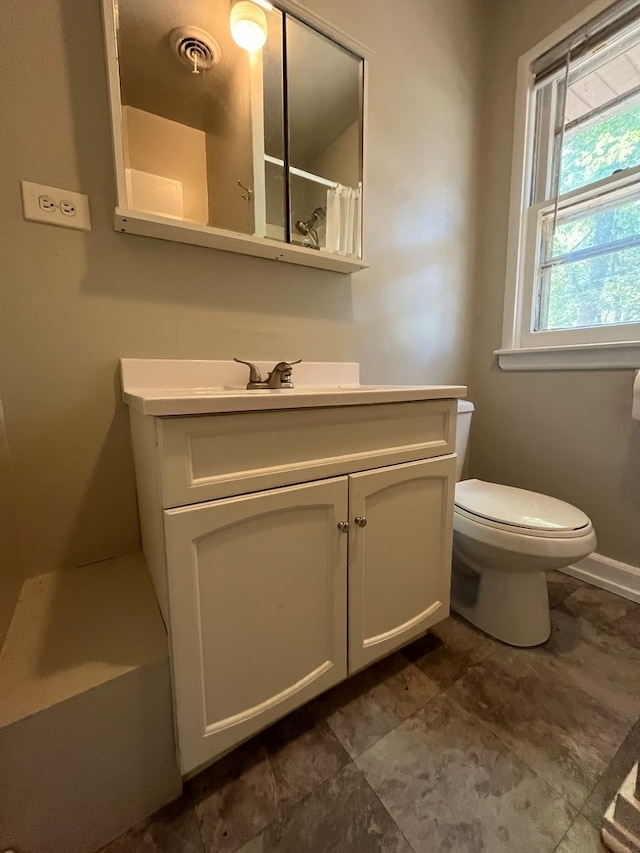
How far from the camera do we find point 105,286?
0.90m

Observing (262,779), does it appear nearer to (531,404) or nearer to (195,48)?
(531,404)

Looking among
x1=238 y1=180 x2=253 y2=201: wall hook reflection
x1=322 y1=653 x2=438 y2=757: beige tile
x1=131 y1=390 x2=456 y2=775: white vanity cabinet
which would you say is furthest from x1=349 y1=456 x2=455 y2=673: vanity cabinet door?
x1=238 y1=180 x2=253 y2=201: wall hook reflection

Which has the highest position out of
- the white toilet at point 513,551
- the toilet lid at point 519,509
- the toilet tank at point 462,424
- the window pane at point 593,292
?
the window pane at point 593,292

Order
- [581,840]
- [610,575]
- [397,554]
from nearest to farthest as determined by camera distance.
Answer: [581,840]
[397,554]
[610,575]

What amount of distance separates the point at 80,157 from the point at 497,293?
1588 mm

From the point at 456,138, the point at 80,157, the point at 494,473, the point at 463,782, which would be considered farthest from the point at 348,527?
the point at 456,138

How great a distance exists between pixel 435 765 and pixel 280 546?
0.59 meters

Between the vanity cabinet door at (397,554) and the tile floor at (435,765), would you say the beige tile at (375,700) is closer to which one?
the tile floor at (435,765)

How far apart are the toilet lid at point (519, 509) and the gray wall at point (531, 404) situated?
0.37 m

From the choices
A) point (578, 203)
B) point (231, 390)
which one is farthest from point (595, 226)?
point (231, 390)

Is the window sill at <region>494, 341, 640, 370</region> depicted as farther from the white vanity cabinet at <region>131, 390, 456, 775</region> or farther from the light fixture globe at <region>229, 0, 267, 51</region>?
the light fixture globe at <region>229, 0, 267, 51</region>

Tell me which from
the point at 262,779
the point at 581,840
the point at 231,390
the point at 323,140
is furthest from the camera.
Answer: the point at 323,140

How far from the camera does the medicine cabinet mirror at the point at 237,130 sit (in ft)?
2.90

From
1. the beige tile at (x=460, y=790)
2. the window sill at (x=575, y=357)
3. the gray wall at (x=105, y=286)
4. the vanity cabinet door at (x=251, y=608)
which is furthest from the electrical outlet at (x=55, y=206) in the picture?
the window sill at (x=575, y=357)
